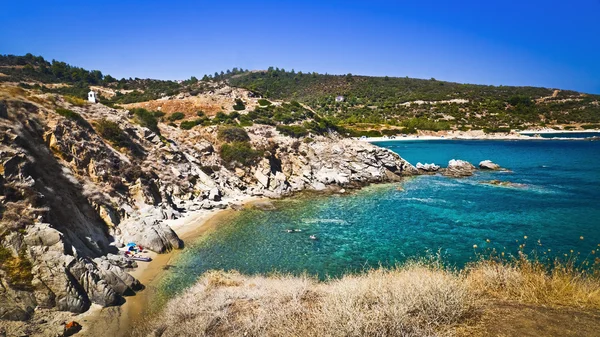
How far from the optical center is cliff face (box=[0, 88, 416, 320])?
12602 millimetres

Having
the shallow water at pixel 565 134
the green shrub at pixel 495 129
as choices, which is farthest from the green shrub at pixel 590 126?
the green shrub at pixel 495 129

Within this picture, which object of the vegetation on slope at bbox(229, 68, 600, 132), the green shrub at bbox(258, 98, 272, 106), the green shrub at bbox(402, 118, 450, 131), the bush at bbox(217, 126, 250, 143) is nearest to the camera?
the bush at bbox(217, 126, 250, 143)

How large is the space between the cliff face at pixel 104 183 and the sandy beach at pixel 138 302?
47 cm

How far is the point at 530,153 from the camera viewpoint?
60750mm

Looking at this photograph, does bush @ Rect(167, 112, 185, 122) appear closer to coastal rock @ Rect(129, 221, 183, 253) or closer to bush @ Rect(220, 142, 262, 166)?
bush @ Rect(220, 142, 262, 166)

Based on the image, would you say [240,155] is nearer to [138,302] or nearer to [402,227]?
[402,227]

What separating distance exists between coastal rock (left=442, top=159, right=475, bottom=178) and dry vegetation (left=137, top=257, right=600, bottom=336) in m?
36.9

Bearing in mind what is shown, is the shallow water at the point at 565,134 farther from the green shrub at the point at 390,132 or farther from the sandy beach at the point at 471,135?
the green shrub at the point at 390,132

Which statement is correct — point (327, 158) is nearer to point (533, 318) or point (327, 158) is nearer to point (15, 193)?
point (15, 193)

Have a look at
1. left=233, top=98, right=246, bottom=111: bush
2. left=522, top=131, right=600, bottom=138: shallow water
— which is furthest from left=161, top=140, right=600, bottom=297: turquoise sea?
left=522, top=131, right=600, bottom=138: shallow water

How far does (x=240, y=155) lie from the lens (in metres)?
38.2

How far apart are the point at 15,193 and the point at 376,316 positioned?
16459 mm

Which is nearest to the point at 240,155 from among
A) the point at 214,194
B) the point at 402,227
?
the point at 214,194

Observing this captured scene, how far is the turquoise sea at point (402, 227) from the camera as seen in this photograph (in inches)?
702
